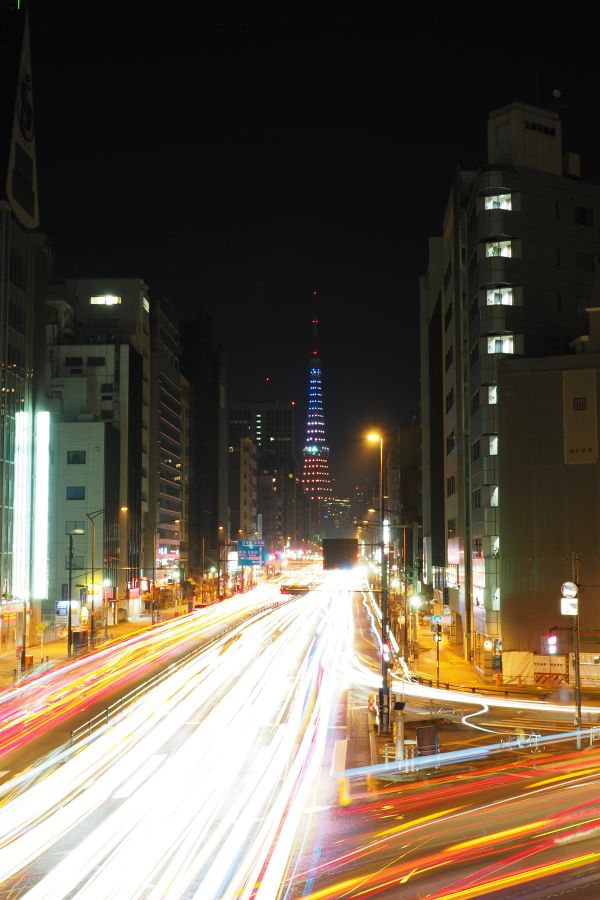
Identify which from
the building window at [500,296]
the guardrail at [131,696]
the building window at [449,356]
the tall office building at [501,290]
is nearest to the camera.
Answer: the guardrail at [131,696]

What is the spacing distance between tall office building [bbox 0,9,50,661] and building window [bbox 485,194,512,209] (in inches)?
1371

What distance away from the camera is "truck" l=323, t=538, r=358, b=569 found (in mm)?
44844

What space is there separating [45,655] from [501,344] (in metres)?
37.1

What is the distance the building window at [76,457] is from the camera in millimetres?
101000

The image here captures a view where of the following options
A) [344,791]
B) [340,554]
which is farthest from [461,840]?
[340,554]

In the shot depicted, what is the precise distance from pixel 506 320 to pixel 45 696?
37.0m

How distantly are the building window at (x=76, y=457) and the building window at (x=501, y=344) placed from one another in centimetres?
5107

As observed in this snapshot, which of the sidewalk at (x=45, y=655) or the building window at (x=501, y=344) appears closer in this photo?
the sidewalk at (x=45, y=655)

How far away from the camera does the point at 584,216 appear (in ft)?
223

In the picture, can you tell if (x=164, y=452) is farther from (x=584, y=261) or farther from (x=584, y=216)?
(x=584, y=216)

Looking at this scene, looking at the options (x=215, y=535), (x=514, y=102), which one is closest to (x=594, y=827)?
(x=514, y=102)

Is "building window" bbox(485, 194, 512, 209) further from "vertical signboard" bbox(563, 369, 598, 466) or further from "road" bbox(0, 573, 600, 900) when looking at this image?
"road" bbox(0, 573, 600, 900)

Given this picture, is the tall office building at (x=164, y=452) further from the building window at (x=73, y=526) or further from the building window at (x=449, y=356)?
the building window at (x=449, y=356)

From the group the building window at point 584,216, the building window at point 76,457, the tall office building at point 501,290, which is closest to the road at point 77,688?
the tall office building at point 501,290
